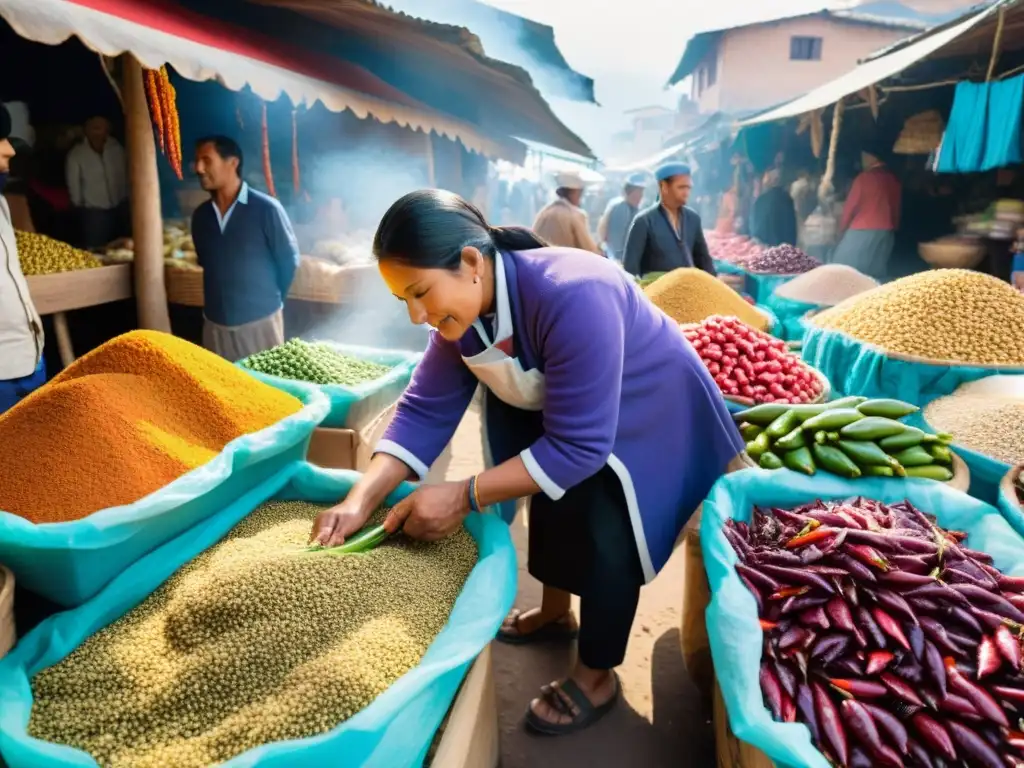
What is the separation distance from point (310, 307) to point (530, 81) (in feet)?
12.8

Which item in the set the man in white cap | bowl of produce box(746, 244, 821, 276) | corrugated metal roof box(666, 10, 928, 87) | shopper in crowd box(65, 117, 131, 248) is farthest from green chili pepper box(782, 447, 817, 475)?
corrugated metal roof box(666, 10, 928, 87)

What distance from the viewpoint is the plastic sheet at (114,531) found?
1.17 meters

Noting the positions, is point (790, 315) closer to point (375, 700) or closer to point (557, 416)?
point (557, 416)

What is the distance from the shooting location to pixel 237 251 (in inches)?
124

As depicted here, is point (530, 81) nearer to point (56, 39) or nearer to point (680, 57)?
point (56, 39)

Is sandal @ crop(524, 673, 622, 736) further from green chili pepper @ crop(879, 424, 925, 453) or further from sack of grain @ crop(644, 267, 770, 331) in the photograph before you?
sack of grain @ crop(644, 267, 770, 331)

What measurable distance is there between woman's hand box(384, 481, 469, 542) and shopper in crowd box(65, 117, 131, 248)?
4.82 metres

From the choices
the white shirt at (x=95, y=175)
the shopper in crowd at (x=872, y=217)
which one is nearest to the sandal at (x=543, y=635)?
the white shirt at (x=95, y=175)

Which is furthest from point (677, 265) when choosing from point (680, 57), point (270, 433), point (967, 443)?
point (680, 57)

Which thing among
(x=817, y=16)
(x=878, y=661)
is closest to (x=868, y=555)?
(x=878, y=661)

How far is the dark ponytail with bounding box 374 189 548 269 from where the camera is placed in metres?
1.31

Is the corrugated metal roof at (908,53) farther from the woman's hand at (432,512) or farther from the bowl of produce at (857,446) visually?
the woman's hand at (432,512)

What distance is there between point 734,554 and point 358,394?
1.40 metres

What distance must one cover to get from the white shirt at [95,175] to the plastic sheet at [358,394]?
3511 millimetres
